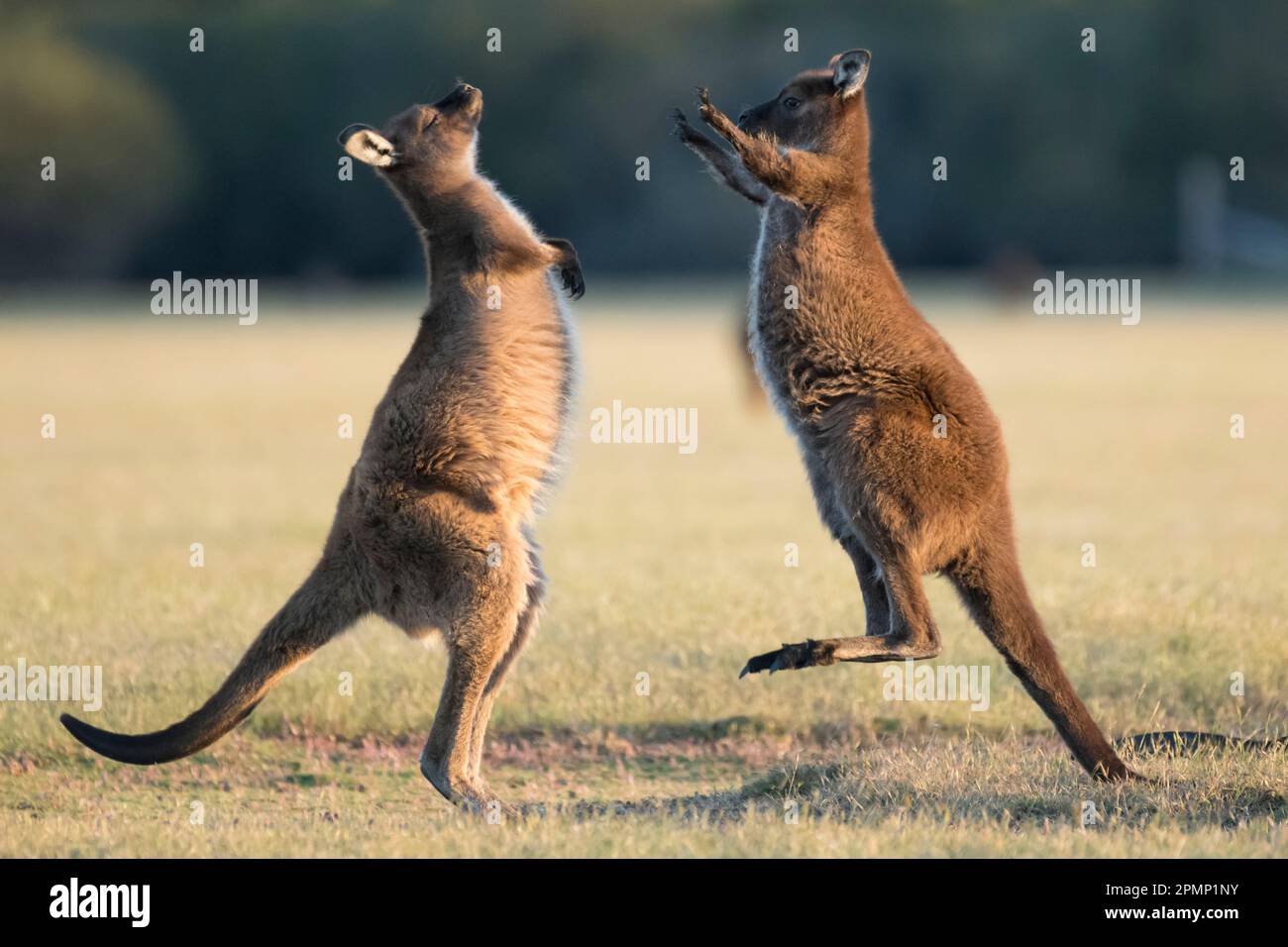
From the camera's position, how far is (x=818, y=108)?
6539mm

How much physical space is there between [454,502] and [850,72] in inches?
87.3

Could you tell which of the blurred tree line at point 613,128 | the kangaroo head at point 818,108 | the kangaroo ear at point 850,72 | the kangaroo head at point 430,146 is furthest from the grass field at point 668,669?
the blurred tree line at point 613,128

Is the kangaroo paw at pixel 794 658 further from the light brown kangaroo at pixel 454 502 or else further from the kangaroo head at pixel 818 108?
the kangaroo head at pixel 818 108

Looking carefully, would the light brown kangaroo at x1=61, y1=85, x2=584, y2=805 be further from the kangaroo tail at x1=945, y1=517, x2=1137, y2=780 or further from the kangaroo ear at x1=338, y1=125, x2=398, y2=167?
the kangaroo tail at x1=945, y1=517, x2=1137, y2=780

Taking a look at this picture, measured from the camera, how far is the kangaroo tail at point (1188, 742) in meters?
6.33

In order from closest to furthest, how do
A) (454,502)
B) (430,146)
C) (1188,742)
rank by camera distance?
(454,502), (1188,742), (430,146)

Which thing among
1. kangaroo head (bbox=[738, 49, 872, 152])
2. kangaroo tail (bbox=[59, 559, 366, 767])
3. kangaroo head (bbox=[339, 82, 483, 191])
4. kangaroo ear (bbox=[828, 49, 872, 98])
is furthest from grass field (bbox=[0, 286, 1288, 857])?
kangaroo ear (bbox=[828, 49, 872, 98])

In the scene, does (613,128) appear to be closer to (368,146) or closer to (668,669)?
(668,669)

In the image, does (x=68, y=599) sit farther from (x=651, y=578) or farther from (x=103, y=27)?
(x=103, y=27)

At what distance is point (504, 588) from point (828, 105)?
2.24 metres

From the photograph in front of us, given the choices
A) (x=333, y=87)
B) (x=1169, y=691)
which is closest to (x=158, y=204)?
(x=333, y=87)

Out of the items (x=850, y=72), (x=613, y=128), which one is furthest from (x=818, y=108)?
(x=613, y=128)

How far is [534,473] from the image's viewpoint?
21.1 feet

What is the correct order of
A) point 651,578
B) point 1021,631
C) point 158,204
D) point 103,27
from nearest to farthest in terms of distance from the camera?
1. point 1021,631
2. point 651,578
3. point 158,204
4. point 103,27
